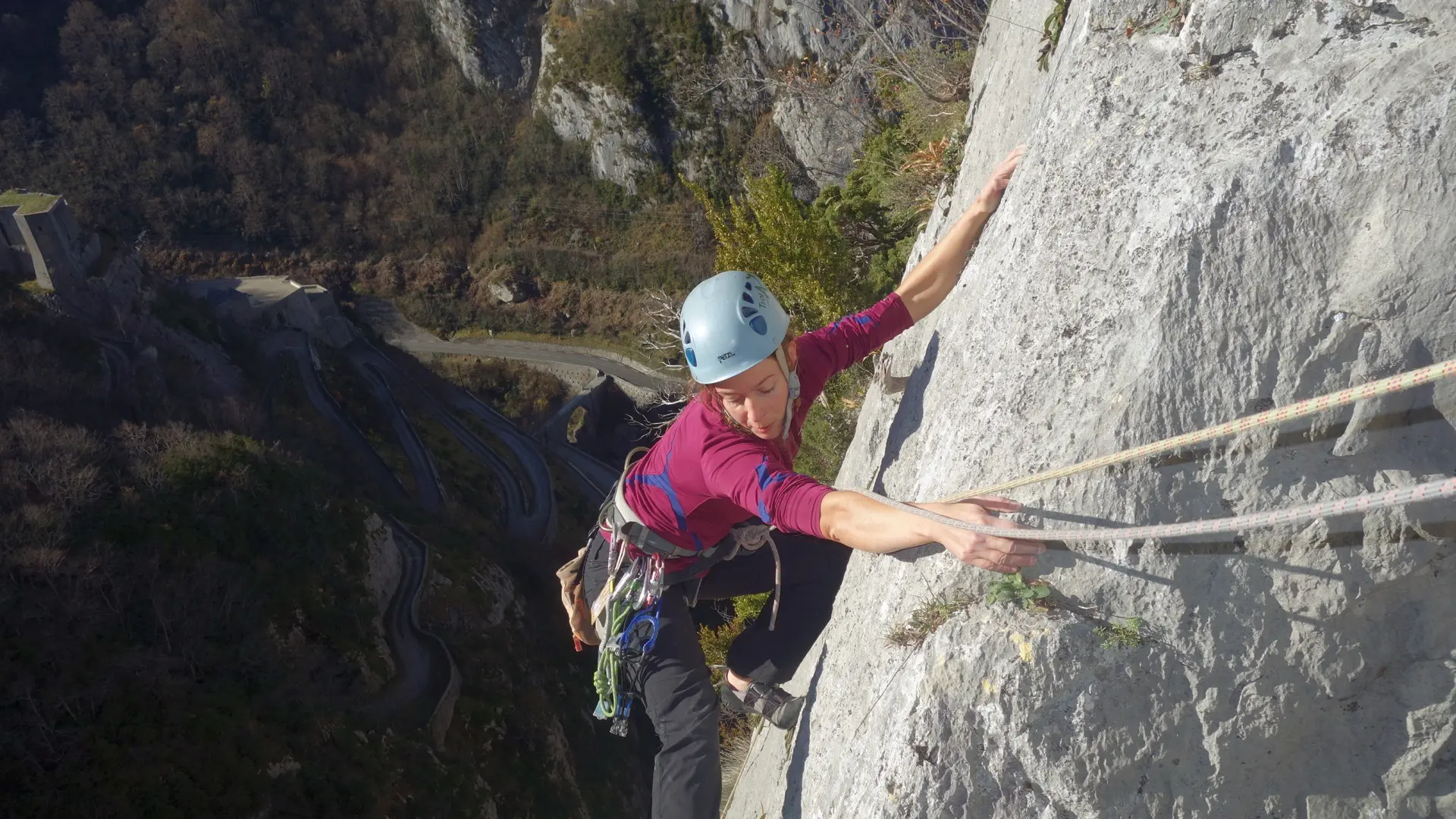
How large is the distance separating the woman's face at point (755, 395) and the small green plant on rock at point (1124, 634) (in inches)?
69.0

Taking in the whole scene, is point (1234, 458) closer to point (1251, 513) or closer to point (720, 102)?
point (1251, 513)

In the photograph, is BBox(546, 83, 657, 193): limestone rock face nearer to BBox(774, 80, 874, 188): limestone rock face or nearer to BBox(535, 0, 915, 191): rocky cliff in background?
BBox(535, 0, 915, 191): rocky cliff in background

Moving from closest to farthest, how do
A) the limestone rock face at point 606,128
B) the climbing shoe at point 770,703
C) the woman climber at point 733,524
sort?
the woman climber at point 733,524 → the climbing shoe at point 770,703 → the limestone rock face at point 606,128

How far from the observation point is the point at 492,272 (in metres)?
56.4

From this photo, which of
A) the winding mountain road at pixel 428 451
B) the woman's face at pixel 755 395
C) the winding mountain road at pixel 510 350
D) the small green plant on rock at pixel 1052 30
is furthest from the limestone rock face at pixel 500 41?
the woman's face at pixel 755 395

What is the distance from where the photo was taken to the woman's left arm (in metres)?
4.03

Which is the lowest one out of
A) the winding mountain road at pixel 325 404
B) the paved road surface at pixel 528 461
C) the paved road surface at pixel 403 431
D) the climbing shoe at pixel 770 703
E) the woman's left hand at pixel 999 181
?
the winding mountain road at pixel 325 404

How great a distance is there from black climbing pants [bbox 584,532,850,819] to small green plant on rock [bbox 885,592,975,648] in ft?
4.56

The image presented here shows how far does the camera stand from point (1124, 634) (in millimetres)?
2994

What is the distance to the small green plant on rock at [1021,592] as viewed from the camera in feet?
10.0

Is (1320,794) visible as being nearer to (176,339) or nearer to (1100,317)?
(1100,317)

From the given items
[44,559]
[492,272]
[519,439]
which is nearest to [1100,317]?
[44,559]

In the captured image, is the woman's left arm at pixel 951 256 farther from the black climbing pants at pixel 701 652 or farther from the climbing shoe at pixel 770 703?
the climbing shoe at pixel 770 703

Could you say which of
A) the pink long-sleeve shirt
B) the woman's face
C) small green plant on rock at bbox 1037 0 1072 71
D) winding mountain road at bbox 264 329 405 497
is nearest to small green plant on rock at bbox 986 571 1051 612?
the pink long-sleeve shirt
